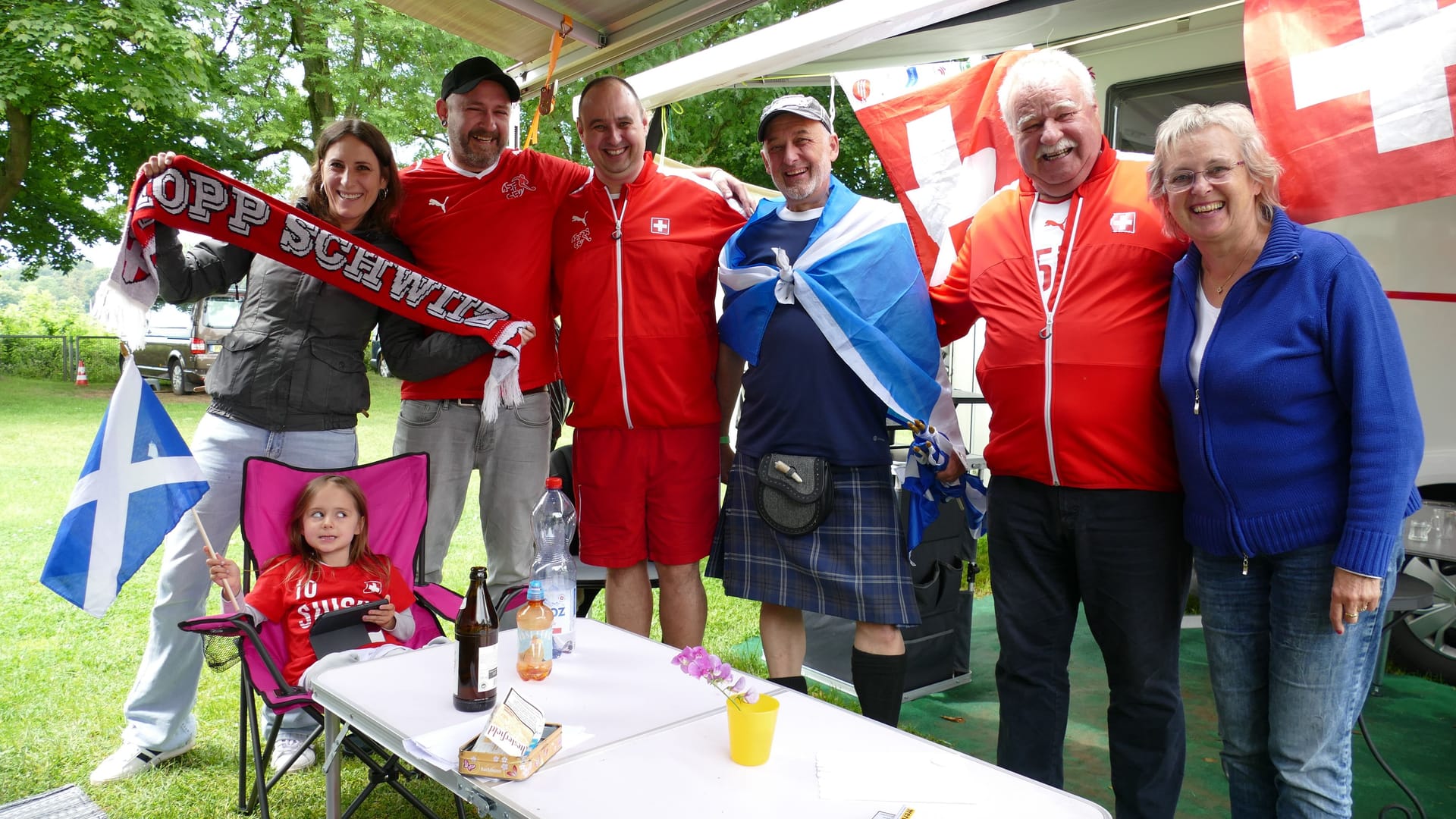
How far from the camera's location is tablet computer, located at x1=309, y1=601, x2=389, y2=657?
256 cm

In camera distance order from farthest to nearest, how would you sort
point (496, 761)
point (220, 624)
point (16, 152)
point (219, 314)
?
point (219, 314)
point (16, 152)
point (220, 624)
point (496, 761)

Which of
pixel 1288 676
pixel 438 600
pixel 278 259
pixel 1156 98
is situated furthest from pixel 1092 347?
pixel 1156 98

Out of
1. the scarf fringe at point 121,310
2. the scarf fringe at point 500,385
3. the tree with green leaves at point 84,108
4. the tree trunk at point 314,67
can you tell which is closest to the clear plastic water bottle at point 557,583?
the scarf fringe at point 500,385

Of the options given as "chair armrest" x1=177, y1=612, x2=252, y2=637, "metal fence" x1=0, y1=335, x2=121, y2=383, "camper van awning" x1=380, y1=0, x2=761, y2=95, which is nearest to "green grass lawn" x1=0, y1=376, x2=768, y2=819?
"chair armrest" x1=177, y1=612, x2=252, y2=637

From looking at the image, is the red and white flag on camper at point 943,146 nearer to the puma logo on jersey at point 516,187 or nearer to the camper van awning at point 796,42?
the camper van awning at point 796,42

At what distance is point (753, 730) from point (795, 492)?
1.06 metres

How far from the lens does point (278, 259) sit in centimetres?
276

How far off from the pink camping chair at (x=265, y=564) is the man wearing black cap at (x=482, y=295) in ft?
0.50

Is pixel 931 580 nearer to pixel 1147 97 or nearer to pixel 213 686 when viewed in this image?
pixel 1147 97

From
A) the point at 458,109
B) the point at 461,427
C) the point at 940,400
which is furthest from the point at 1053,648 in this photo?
the point at 458,109

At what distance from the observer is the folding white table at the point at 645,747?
1433 mm

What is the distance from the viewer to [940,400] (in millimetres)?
2623

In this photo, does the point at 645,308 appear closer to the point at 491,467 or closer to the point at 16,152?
the point at 491,467

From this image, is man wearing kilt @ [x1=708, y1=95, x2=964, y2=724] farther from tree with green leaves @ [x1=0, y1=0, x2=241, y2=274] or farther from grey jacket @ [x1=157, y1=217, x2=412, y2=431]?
tree with green leaves @ [x1=0, y1=0, x2=241, y2=274]
